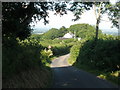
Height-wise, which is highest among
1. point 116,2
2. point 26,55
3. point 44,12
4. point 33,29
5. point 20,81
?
point 116,2

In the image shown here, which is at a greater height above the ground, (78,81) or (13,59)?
(13,59)

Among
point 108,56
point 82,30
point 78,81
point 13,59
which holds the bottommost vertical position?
point 78,81

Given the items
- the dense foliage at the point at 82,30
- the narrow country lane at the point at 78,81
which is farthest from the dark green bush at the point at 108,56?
the dense foliage at the point at 82,30

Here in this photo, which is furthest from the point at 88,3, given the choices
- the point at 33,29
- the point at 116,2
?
the point at 116,2

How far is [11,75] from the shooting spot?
962cm

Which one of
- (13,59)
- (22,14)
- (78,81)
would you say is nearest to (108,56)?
(78,81)

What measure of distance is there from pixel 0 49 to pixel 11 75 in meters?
1.20

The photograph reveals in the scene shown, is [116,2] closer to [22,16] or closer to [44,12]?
[44,12]

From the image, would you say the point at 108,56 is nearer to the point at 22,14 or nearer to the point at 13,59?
the point at 22,14

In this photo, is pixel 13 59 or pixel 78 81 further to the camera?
pixel 78 81

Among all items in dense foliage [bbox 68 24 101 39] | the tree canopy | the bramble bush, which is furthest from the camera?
dense foliage [bbox 68 24 101 39]

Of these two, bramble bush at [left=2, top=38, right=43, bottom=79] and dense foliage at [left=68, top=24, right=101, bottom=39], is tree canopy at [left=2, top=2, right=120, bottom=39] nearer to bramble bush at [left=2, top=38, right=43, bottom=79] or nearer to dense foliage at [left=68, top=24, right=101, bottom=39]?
bramble bush at [left=2, top=38, right=43, bottom=79]

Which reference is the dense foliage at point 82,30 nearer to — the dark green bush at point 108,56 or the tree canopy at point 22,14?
the dark green bush at point 108,56

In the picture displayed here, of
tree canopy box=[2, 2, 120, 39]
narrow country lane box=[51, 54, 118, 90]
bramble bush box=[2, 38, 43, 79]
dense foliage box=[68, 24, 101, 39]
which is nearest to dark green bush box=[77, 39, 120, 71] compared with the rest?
narrow country lane box=[51, 54, 118, 90]
